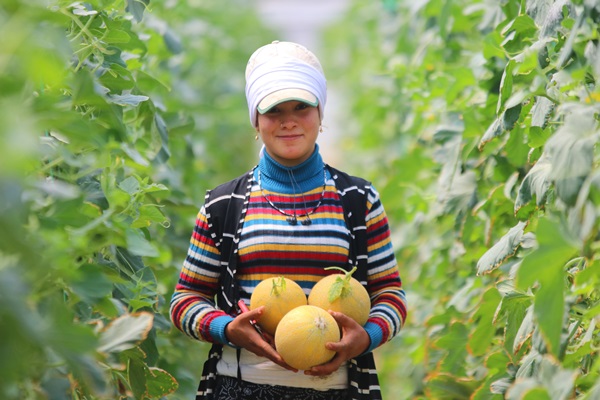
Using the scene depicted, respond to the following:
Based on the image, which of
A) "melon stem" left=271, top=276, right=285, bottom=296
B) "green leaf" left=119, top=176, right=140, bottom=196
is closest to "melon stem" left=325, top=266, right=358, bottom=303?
"melon stem" left=271, top=276, right=285, bottom=296

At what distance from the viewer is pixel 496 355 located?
8.57ft

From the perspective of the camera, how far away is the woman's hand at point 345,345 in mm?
2139

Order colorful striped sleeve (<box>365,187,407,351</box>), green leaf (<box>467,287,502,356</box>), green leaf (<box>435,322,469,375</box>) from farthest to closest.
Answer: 1. green leaf (<box>435,322,469,375</box>)
2. green leaf (<box>467,287,502,356</box>)
3. colorful striped sleeve (<box>365,187,407,351</box>)

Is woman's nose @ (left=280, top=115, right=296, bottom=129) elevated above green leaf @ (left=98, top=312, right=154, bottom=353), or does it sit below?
above

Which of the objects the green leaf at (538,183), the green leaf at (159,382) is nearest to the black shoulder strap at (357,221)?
the green leaf at (538,183)

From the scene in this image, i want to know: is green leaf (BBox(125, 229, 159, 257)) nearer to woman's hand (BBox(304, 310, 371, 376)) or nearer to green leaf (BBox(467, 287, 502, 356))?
woman's hand (BBox(304, 310, 371, 376))

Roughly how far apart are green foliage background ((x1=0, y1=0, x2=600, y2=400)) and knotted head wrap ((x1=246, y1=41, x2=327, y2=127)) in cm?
31

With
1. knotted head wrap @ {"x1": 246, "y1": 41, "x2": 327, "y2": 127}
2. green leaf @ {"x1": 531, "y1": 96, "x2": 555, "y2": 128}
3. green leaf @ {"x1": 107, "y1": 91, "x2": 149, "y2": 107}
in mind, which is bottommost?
green leaf @ {"x1": 531, "y1": 96, "x2": 555, "y2": 128}

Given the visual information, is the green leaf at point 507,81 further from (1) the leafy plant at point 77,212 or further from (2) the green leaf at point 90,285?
(2) the green leaf at point 90,285

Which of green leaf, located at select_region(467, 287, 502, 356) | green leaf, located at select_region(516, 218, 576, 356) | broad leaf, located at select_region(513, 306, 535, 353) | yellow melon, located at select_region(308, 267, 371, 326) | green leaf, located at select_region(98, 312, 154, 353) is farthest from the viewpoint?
green leaf, located at select_region(467, 287, 502, 356)

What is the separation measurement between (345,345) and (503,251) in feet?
1.59

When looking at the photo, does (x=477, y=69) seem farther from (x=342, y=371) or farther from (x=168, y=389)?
(x=168, y=389)

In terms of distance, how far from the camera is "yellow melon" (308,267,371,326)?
7.11 ft

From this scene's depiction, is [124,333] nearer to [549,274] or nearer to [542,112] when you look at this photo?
[549,274]
